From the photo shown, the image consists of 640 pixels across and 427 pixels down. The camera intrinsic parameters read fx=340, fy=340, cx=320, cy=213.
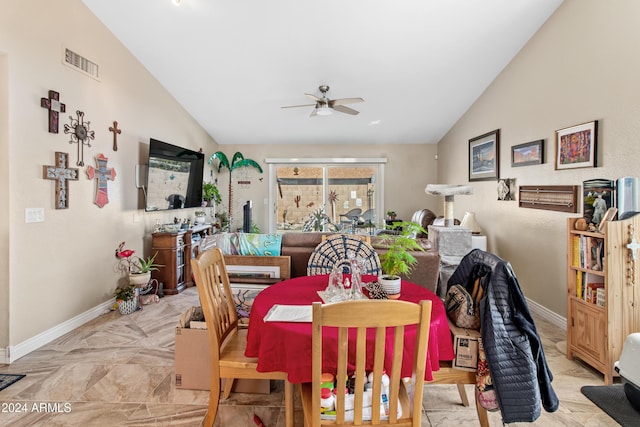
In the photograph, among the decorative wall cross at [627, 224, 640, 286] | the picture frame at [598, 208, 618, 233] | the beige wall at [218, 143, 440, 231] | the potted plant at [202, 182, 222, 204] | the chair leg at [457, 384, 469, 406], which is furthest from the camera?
the beige wall at [218, 143, 440, 231]

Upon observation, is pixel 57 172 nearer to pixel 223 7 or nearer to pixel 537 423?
pixel 223 7

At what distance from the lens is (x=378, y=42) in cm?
399

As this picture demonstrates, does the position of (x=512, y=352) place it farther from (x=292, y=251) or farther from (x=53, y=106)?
(x=53, y=106)

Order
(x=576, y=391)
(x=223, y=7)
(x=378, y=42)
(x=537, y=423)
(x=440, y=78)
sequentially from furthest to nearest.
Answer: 1. (x=440, y=78)
2. (x=378, y=42)
3. (x=223, y=7)
4. (x=576, y=391)
5. (x=537, y=423)

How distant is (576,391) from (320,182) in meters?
5.94

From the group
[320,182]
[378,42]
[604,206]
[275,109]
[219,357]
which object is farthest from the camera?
[320,182]

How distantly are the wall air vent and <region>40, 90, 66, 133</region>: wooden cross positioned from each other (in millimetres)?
391

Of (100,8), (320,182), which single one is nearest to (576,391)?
(100,8)

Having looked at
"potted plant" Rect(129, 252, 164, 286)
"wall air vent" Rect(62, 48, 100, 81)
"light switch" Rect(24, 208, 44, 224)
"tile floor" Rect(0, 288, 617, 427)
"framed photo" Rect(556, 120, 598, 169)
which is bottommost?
"tile floor" Rect(0, 288, 617, 427)

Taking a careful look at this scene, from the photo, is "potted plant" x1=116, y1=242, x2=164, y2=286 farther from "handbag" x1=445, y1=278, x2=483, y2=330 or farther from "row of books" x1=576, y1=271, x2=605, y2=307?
"row of books" x1=576, y1=271, x2=605, y2=307

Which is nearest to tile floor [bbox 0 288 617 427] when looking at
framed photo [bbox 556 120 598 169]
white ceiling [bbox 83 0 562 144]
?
framed photo [bbox 556 120 598 169]

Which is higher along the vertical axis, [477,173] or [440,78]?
[440,78]

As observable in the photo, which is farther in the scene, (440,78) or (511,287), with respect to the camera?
(440,78)

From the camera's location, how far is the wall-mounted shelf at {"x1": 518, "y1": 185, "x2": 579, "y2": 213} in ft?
10.6
